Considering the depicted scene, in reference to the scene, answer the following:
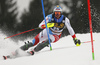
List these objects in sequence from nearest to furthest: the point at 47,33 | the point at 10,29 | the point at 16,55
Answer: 1. the point at 16,55
2. the point at 47,33
3. the point at 10,29

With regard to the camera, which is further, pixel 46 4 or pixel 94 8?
pixel 46 4

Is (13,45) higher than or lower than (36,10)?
lower

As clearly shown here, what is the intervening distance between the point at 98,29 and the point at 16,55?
1417 cm

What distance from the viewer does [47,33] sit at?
5594mm

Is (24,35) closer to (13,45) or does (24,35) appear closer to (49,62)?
(13,45)

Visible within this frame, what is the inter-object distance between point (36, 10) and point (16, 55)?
54.6 ft

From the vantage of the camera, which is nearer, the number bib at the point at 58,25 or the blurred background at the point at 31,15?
the number bib at the point at 58,25

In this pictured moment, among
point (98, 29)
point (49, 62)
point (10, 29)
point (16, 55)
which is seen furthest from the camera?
point (10, 29)

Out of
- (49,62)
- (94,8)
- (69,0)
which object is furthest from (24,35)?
(49,62)

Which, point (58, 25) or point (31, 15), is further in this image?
point (31, 15)

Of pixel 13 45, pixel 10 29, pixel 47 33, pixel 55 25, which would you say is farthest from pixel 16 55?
pixel 10 29

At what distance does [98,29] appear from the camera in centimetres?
1803

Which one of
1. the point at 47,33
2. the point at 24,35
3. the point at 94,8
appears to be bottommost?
the point at 24,35

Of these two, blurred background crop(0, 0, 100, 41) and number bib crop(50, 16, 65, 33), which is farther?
blurred background crop(0, 0, 100, 41)
